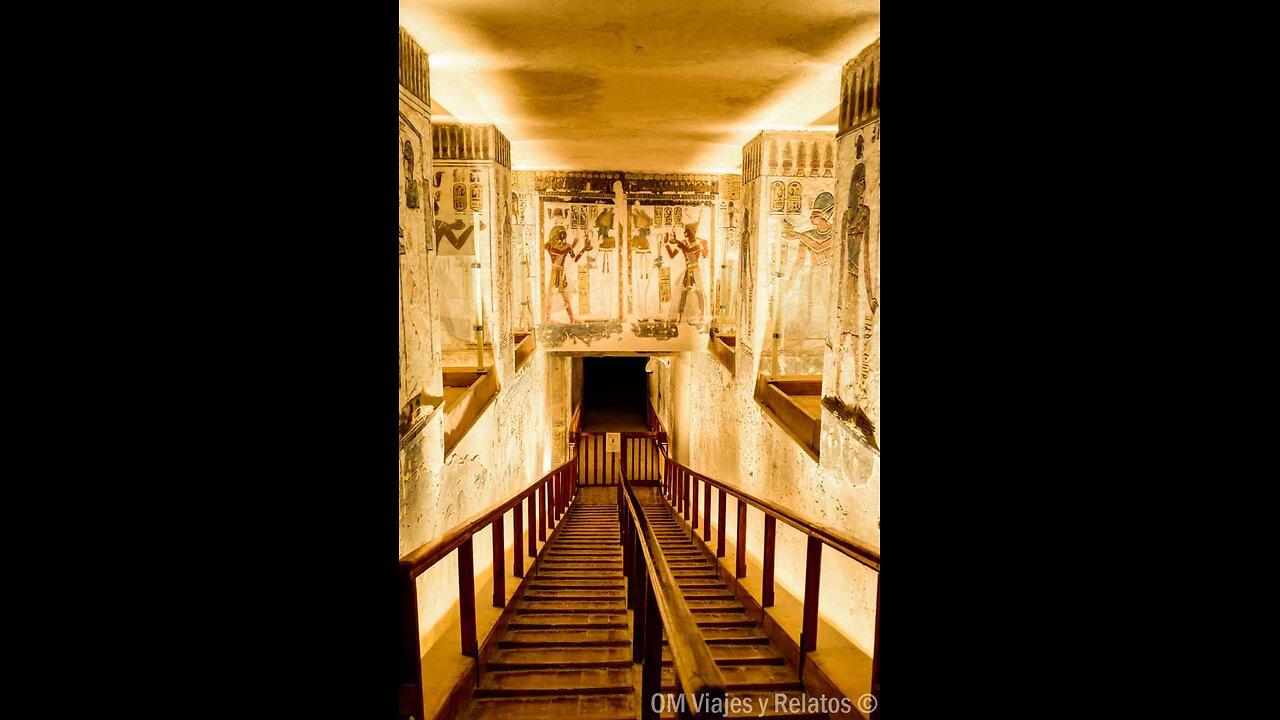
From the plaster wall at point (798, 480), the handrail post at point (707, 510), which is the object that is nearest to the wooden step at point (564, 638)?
the plaster wall at point (798, 480)

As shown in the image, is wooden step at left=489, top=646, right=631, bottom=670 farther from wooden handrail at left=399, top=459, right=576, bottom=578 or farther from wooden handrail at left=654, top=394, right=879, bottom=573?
wooden handrail at left=654, top=394, right=879, bottom=573

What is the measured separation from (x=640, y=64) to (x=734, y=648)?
3962 millimetres

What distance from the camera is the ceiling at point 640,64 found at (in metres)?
3.45

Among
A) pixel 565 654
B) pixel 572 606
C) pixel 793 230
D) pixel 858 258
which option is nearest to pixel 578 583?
pixel 572 606

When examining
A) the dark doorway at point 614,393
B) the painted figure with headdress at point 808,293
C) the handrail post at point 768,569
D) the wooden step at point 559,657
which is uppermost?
the painted figure with headdress at point 808,293

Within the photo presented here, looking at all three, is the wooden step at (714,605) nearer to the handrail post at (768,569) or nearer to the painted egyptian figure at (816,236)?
the handrail post at (768,569)

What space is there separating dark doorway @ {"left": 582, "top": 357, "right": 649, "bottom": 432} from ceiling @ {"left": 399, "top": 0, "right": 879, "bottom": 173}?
11.1 meters

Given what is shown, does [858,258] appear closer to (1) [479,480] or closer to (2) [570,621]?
(2) [570,621]

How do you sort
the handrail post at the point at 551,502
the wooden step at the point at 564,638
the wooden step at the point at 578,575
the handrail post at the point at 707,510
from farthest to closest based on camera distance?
the handrail post at the point at 551,502 → the handrail post at the point at 707,510 → the wooden step at the point at 578,575 → the wooden step at the point at 564,638

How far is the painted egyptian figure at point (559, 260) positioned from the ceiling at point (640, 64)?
7.25 ft

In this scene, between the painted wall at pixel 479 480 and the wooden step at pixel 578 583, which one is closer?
the painted wall at pixel 479 480

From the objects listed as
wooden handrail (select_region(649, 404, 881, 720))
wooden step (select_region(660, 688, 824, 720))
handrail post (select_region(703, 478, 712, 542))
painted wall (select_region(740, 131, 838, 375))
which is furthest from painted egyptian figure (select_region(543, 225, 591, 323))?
wooden step (select_region(660, 688, 824, 720))
